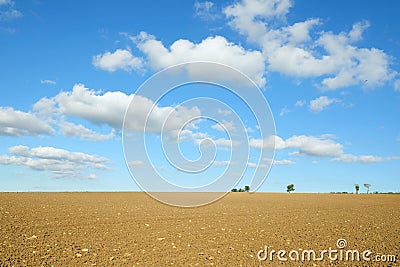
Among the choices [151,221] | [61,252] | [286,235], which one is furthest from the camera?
[151,221]

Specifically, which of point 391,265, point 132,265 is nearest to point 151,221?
point 132,265

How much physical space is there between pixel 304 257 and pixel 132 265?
19.7 feet

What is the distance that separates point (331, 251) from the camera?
44.8ft

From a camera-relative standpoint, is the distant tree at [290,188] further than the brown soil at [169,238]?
Yes

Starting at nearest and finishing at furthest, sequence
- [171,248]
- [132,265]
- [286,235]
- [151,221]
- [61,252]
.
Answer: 1. [132,265]
2. [61,252]
3. [171,248]
4. [286,235]
5. [151,221]

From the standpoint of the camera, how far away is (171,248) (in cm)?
1338

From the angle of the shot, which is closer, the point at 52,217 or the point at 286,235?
the point at 286,235

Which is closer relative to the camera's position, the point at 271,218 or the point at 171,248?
the point at 171,248

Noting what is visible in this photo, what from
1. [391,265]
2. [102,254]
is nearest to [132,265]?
[102,254]

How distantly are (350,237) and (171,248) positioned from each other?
8.20 meters

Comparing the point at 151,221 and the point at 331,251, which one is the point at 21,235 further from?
the point at 331,251

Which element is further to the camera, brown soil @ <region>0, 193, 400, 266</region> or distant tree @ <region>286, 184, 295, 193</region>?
distant tree @ <region>286, 184, 295, 193</region>

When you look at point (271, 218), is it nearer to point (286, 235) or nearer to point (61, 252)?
point (286, 235)

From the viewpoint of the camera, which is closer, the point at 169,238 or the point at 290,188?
the point at 169,238
